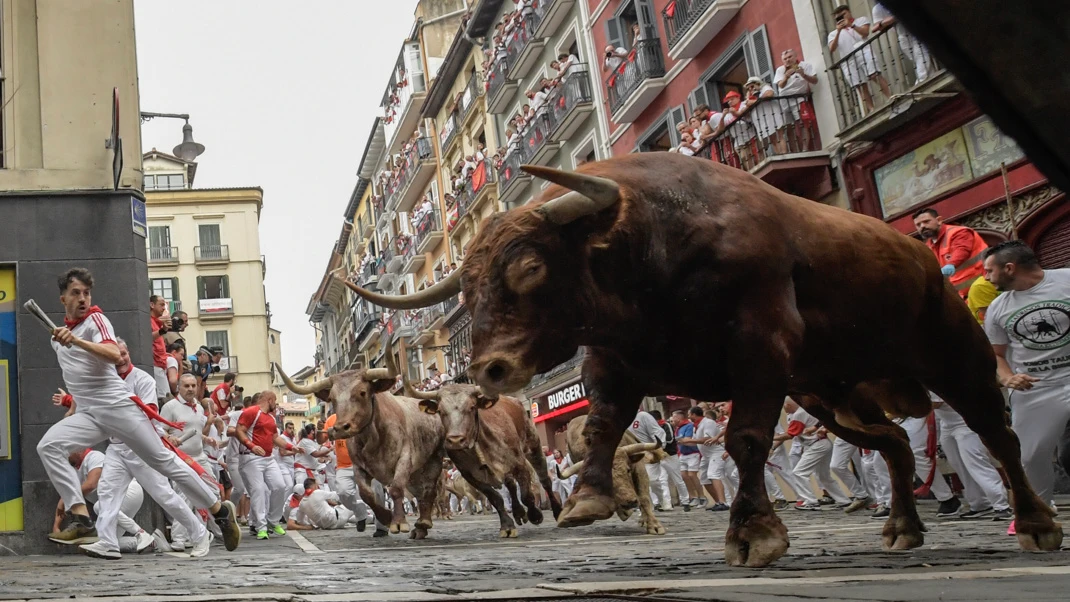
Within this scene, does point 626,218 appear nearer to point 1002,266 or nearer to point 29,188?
point 1002,266

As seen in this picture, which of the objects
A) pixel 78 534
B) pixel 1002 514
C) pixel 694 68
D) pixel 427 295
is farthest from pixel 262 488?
pixel 694 68

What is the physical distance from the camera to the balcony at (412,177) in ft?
175

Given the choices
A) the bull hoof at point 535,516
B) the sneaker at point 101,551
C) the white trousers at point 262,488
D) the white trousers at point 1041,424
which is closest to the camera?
the white trousers at point 1041,424

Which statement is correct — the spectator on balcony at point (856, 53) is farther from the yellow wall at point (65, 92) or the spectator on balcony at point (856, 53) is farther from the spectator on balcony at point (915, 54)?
the yellow wall at point (65, 92)

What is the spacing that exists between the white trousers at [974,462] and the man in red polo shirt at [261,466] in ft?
30.9

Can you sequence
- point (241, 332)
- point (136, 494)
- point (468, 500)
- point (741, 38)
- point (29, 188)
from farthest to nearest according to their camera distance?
1. point (241, 332)
2. point (468, 500)
3. point (741, 38)
4. point (29, 188)
5. point (136, 494)

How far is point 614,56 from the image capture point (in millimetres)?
28625

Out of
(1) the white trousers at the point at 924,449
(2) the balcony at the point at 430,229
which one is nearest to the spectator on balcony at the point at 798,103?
(1) the white trousers at the point at 924,449

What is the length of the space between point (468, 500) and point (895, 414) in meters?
27.6

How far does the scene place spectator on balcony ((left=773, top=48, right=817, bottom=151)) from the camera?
795 inches

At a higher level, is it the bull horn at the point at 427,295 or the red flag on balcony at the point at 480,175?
the red flag on balcony at the point at 480,175

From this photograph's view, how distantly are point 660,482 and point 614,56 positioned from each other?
493 inches

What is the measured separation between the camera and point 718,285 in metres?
4.73

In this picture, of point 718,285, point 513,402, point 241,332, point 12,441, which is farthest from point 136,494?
point 241,332
